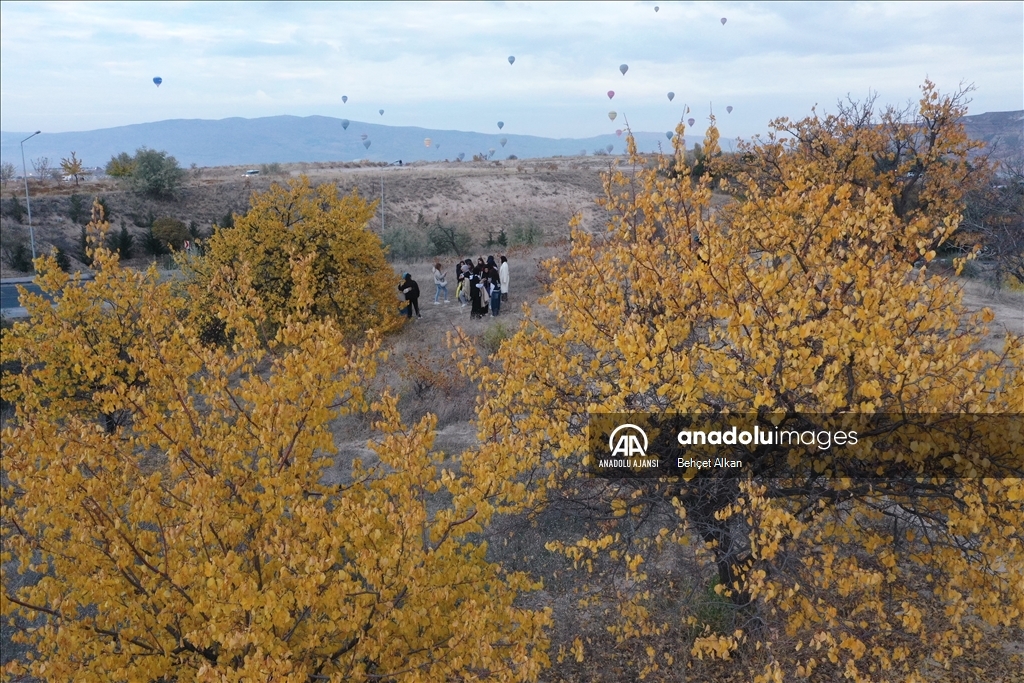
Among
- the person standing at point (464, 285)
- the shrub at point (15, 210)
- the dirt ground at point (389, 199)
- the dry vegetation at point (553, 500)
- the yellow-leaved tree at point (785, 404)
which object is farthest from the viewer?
the dirt ground at point (389, 199)

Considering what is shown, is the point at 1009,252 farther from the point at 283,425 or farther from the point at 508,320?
the point at 283,425

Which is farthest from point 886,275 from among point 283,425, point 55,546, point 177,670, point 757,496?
point 55,546

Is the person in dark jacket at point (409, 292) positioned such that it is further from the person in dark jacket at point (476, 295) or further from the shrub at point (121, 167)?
the shrub at point (121, 167)

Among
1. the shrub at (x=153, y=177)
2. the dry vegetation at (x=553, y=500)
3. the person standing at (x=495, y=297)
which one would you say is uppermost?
the shrub at (x=153, y=177)

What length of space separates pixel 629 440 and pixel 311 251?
13.2 m

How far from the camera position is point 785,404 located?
464cm

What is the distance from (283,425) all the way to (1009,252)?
1657 cm

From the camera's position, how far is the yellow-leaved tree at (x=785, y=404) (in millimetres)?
4367

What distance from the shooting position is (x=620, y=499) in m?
5.24

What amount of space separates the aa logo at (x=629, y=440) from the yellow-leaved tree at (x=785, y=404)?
15cm

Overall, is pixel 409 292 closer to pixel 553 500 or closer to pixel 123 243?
pixel 553 500

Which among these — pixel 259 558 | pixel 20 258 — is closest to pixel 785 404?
pixel 259 558

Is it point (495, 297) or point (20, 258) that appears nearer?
point (495, 297)

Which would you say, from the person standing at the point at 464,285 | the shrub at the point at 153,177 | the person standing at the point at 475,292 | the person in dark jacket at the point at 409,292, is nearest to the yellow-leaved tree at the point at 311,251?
the person in dark jacket at the point at 409,292
